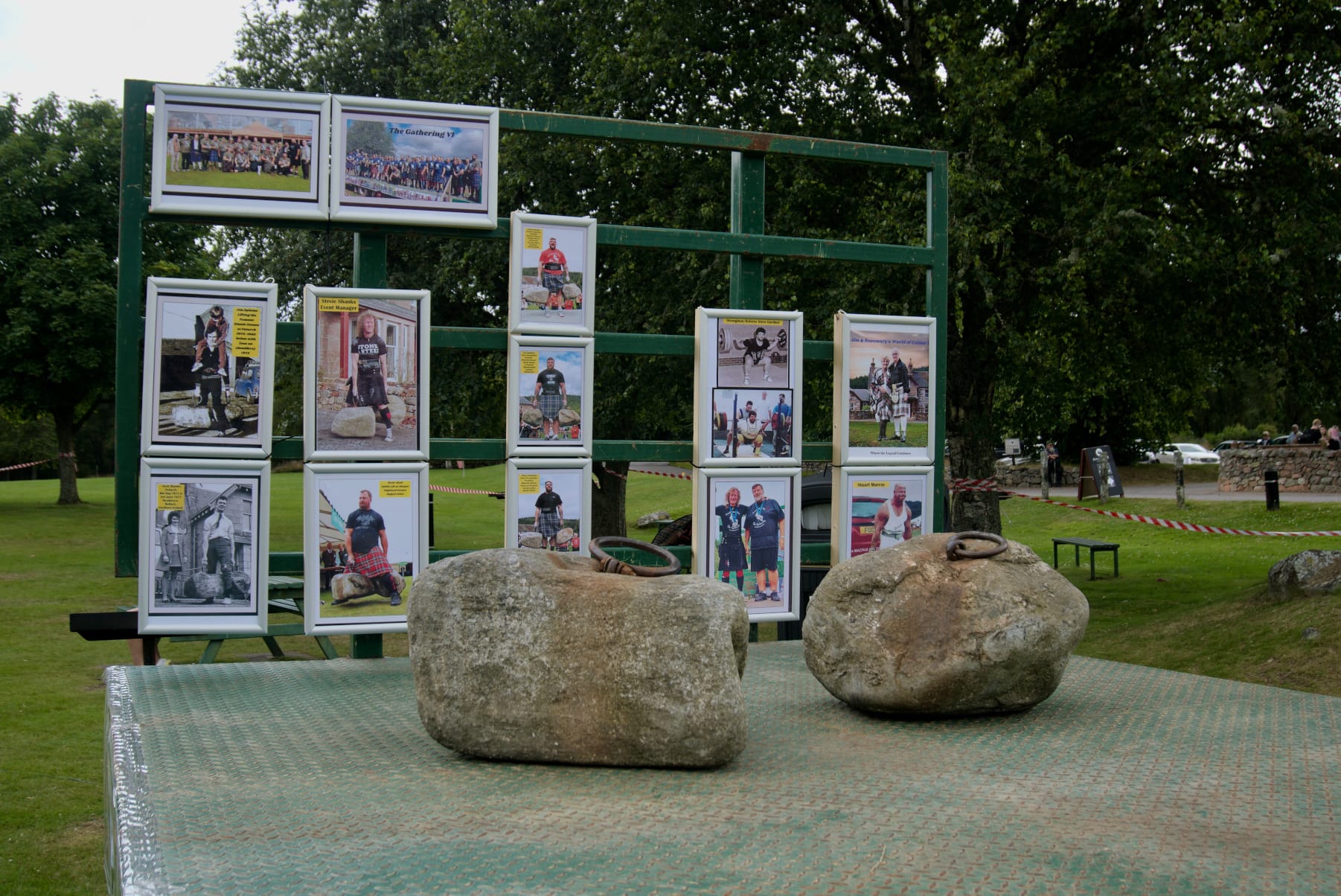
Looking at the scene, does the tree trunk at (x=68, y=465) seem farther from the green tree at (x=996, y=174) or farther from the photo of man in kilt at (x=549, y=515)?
the photo of man in kilt at (x=549, y=515)

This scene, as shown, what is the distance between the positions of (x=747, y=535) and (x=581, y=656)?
2941mm

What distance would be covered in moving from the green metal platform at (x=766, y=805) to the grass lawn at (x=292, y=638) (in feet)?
8.29

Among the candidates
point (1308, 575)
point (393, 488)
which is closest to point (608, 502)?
point (1308, 575)

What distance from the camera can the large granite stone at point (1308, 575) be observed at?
9594mm

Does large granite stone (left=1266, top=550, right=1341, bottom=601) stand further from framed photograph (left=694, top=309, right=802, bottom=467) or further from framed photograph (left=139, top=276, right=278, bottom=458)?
framed photograph (left=139, top=276, right=278, bottom=458)

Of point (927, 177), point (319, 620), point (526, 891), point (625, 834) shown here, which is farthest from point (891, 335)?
point (526, 891)

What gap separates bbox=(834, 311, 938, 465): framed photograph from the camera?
7.31m

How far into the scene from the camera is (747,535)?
7059 mm

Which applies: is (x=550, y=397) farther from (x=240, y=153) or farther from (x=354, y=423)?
(x=240, y=153)

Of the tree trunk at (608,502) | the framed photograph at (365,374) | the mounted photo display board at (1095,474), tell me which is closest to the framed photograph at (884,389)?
the framed photograph at (365,374)

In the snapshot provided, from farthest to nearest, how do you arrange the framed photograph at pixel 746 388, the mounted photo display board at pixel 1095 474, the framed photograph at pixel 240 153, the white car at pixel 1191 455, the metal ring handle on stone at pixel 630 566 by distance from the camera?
the white car at pixel 1191 455 < the mounted photo display board at pixel 1095 474 < the framed photograph at pixel 746 388 < the framed photograph at pixel 240 153 < the metal ring handle on stone at pixel 630 566

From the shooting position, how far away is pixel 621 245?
6973mm

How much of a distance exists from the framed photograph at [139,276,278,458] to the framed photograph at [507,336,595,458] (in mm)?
1299

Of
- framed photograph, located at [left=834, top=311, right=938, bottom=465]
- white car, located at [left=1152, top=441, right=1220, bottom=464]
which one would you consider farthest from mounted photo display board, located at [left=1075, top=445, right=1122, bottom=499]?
framed photograph, located at [left=834, top=311, right=938, bottom=465]
